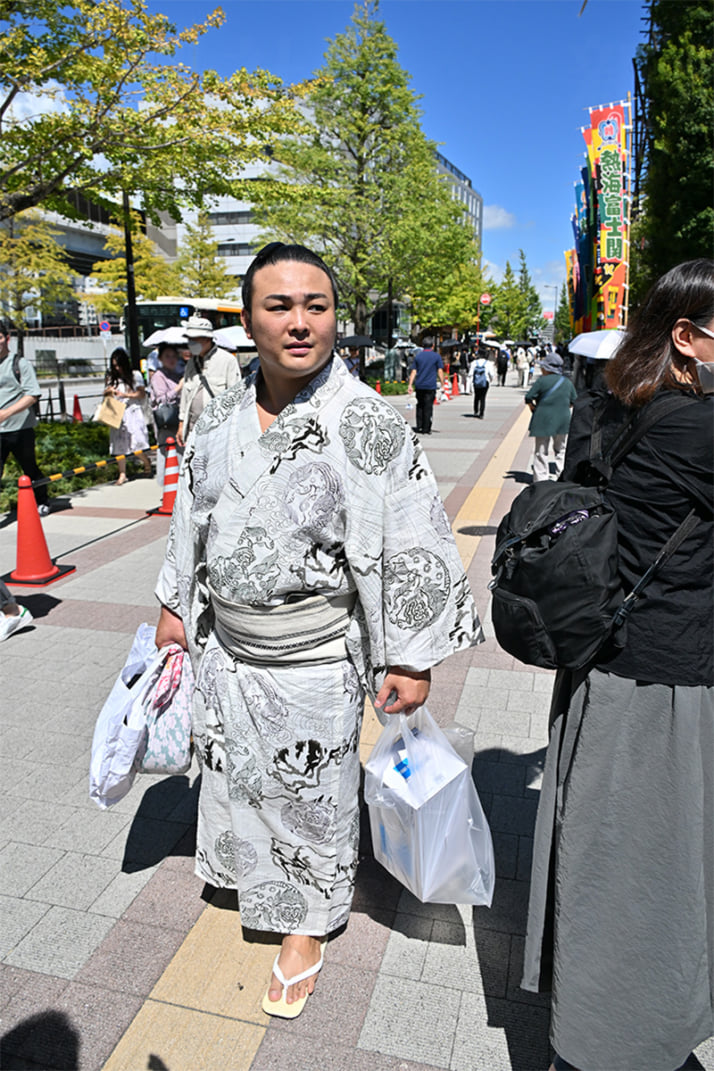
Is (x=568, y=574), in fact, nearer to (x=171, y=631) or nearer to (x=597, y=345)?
(x=171, y=631)

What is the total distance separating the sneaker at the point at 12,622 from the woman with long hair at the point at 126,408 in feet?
16.1

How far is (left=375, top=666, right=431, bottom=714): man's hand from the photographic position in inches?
84.1

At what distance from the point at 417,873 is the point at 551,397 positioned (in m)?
6.91

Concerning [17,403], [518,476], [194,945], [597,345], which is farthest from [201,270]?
[194,945]

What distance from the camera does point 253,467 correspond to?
6.56 feet

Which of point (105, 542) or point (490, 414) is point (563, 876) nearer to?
point (105, 542)

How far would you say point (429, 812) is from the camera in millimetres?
2197

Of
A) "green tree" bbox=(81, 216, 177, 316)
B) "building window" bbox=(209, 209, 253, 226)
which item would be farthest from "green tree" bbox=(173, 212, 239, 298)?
"building window" bbox=(209, 209, 253, 226)

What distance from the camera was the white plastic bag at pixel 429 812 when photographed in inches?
86.9

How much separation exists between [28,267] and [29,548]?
28.1 meters

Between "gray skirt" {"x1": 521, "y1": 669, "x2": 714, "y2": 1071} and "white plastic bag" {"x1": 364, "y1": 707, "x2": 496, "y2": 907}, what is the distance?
40 centimetres

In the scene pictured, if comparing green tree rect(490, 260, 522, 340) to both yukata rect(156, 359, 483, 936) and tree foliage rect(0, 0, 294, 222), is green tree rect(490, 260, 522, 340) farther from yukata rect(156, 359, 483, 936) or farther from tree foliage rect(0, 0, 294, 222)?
yukata rect(156, 359, 483, 936)

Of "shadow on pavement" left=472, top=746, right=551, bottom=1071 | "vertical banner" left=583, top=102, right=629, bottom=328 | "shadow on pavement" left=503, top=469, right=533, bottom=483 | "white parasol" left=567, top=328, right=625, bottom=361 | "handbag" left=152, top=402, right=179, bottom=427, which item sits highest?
"vertical banner" left=583, top=102, right=629, bottom=328

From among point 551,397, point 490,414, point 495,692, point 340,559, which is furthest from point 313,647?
point 490,414
